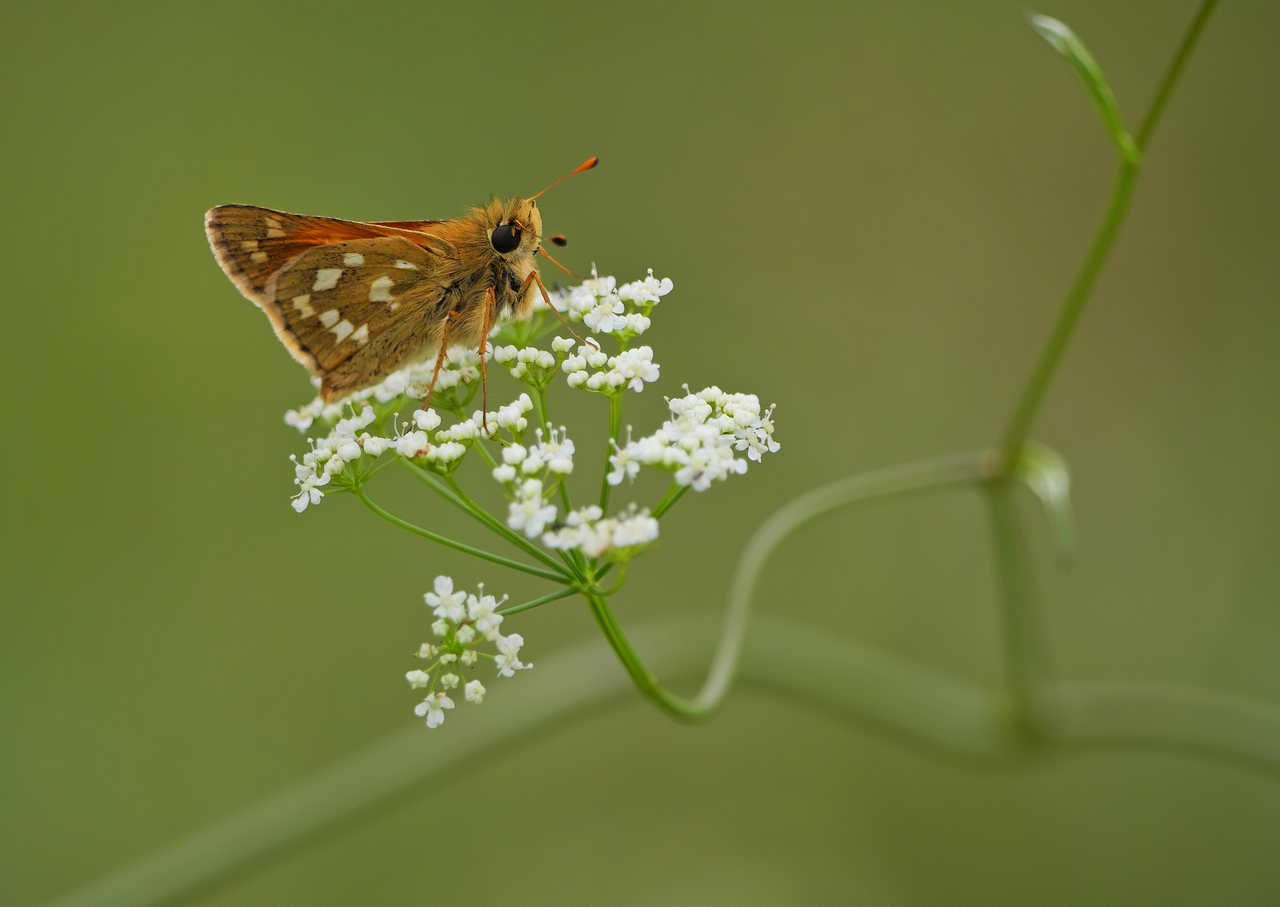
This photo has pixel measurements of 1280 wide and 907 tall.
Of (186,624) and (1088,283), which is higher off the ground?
(1088,283)

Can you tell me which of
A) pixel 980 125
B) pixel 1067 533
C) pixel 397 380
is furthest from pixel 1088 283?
pixel 980 125

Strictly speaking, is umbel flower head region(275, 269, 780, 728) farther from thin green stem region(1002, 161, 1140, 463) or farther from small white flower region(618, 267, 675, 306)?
thin green stem region(1002, 161, 1140, 463)

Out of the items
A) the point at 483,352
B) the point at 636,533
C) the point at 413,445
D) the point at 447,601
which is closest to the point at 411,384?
the point at 483,352

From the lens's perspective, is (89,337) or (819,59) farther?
(819,59)

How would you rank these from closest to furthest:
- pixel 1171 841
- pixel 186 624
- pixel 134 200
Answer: pixel 1171 841
pixel 186 624
pixel 134 200

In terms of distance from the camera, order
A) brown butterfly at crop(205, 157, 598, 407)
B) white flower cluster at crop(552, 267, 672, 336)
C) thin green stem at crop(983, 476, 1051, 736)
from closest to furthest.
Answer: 1. white flower cluster at crop(552, 267, 672, 336)
2. brown butterfly at crop(205, 157, 598, 407)
3. thin green stem at crop(983, 476, 1051, 736)

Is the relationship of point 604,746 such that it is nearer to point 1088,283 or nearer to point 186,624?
point 186,624

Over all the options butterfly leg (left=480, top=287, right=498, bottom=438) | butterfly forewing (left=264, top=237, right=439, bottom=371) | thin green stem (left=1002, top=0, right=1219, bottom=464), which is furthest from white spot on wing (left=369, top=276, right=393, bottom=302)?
thin green stem (left=1002, top=0, right=1219, bottom=464)
